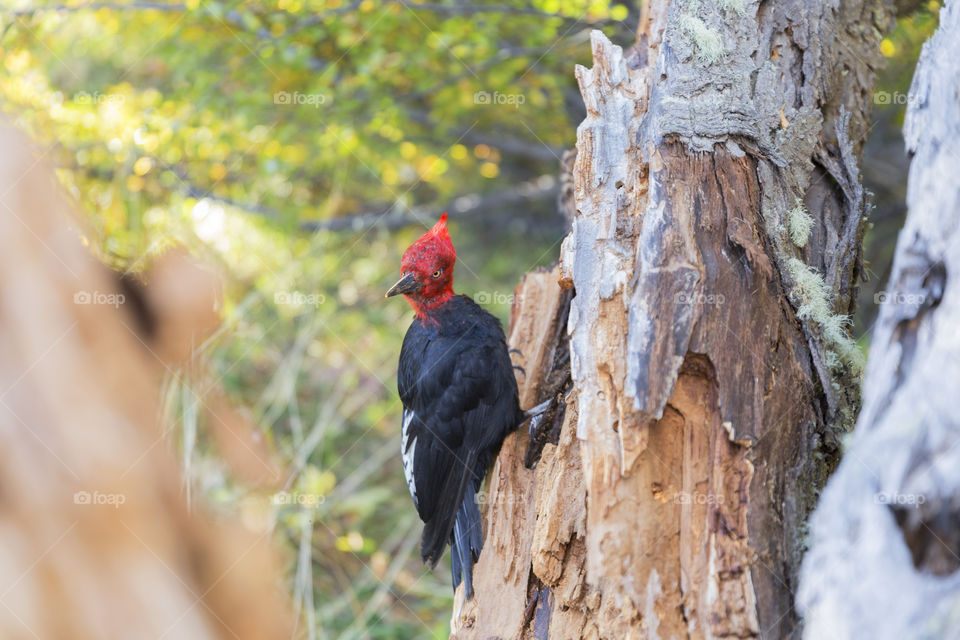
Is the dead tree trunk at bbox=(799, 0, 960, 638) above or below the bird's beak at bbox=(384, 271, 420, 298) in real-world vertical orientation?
below

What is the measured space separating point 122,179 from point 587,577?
3.07 m

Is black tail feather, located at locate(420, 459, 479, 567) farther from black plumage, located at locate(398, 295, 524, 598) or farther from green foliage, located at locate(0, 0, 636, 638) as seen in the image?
green foliage, located at locate(0, 0, 636, 638)

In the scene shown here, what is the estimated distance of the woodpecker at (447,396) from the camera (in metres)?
2.24

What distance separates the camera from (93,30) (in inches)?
152

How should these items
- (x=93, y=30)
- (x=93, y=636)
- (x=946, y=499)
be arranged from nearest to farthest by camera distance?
(x=93, y=636), (x=946, y=499), (x=93, y=30)

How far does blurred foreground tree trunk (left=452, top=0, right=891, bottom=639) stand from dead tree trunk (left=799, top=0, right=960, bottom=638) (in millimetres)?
273

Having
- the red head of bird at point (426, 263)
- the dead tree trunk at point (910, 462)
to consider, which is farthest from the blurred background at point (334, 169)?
the dead tree trunk at point (910, 462)

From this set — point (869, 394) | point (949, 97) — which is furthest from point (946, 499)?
point (949, 97)

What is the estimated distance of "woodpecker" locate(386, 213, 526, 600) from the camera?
7.36 ft

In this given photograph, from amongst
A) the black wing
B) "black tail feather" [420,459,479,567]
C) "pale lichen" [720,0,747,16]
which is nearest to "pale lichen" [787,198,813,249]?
"pale lichen" [720,0,747,16]

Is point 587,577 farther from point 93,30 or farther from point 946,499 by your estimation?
point 93,30

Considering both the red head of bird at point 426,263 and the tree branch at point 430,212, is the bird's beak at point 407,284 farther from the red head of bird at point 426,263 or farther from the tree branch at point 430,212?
the tree branch at point 430,212

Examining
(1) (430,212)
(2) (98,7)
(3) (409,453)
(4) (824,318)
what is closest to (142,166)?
(2) (98,7)

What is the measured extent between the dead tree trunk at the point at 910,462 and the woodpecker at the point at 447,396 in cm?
125
